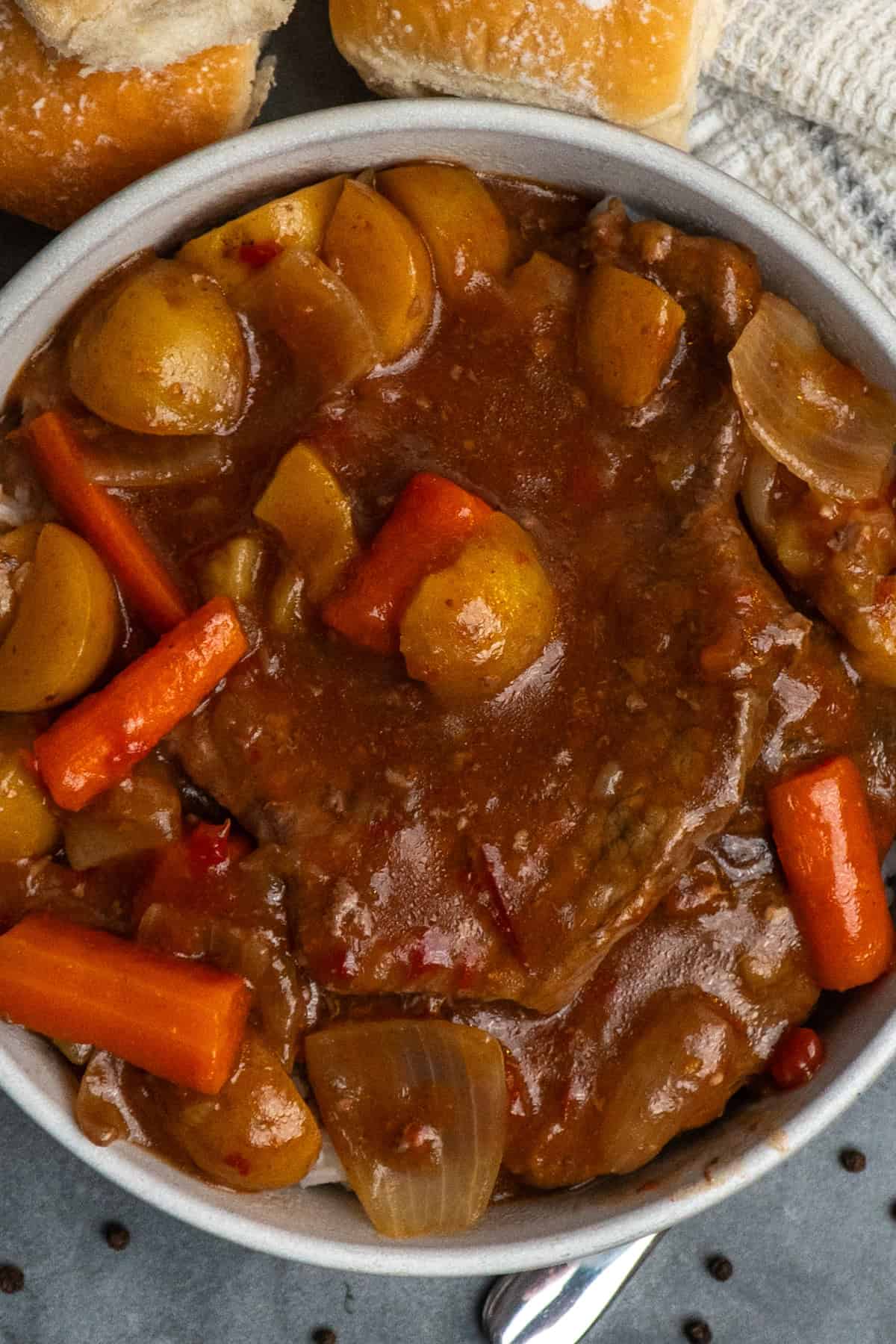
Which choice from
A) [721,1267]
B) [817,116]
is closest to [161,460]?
[817,116]

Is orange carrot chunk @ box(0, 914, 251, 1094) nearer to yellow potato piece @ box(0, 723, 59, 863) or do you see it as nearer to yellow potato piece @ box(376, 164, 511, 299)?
yellow potato piece @ box(0, 723, 59, 863)

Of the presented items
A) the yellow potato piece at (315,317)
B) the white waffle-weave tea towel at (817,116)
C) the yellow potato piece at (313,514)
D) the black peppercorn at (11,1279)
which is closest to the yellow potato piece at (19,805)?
the yellow potato piece at (313,514)

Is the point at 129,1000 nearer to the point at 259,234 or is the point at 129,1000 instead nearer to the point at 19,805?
the point at 19,805

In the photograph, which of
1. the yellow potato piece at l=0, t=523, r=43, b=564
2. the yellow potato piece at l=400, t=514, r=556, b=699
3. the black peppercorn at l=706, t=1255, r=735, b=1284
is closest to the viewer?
the yellow potato piece at l=400, t=514, r=556, b=699

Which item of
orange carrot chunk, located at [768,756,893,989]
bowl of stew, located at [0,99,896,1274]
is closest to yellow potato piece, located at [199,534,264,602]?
bowl of stew, located at [0,99,896,1274]

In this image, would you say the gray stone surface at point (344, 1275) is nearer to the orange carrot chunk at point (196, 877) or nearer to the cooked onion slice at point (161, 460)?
the cooked onion slice at point (161, 460)

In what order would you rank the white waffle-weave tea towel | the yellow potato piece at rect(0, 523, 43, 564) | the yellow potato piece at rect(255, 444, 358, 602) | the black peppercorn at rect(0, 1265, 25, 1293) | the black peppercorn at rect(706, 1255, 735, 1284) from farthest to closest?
the black peppercorn at rect(706, 1255, 735, 1284) → the black peppercorn at rect(0, 1265, 25, 1293) → the white waffle-weave tea towel → the yellow potato piece at rect(0, 523, 43, 564) → the yellow potato piece at rect(255, 444, 358, 602)

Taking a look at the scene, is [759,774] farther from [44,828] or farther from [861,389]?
[44,828]
